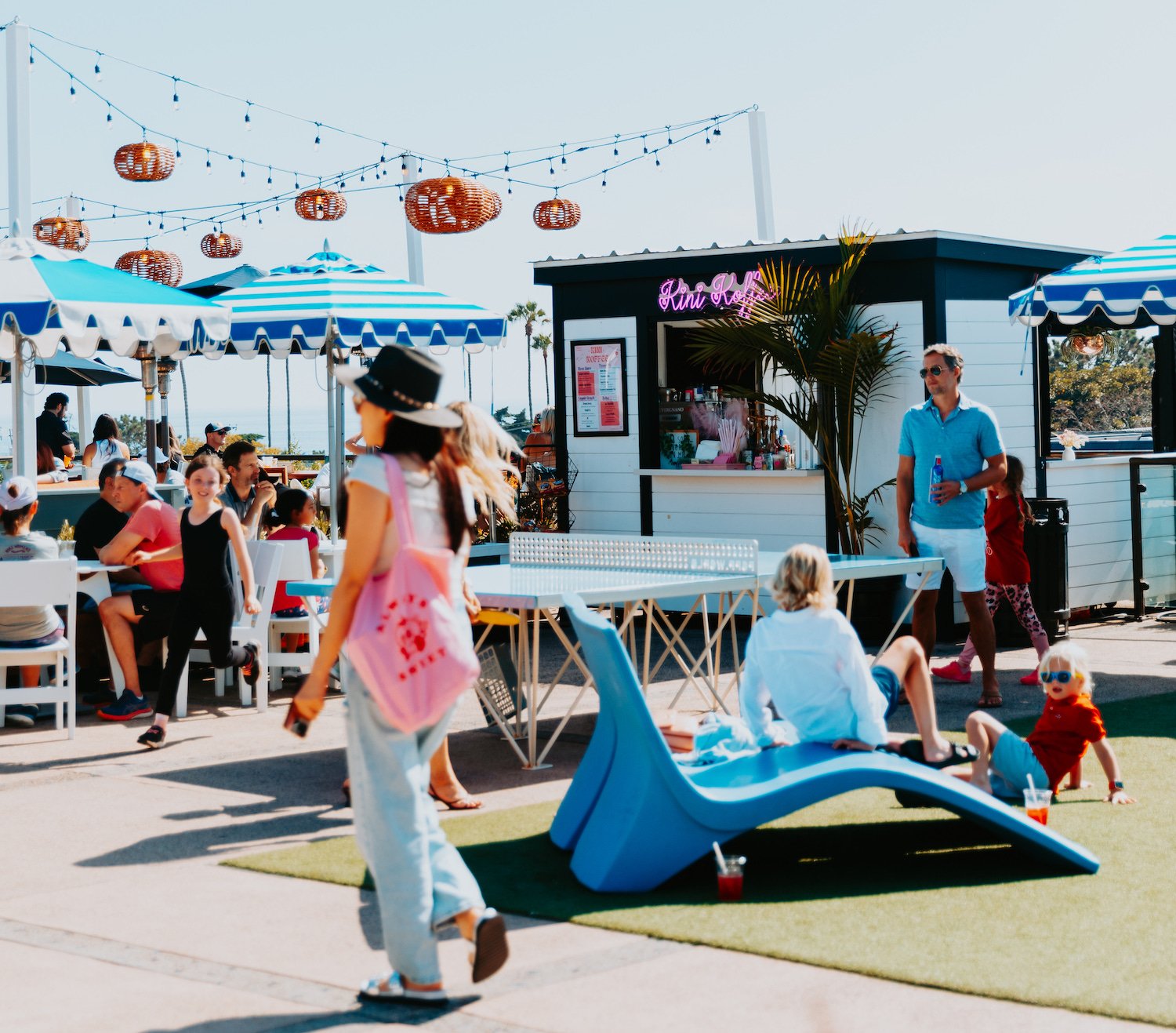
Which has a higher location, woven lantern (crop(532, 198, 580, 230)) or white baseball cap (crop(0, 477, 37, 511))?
woven lantern (crop(532, 198, 580, 230))

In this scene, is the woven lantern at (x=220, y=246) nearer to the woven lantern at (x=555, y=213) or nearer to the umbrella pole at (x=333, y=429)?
the woven lantern at (x=555, y=213)

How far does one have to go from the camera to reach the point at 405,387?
4.47 meters

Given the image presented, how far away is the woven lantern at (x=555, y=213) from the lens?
69.7 feet

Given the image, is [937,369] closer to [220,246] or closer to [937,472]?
[937,472]

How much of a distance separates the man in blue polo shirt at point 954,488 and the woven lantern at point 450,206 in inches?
315

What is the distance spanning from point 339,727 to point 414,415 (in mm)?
4993

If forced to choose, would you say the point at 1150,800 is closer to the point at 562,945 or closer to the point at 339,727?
the point at 562,945

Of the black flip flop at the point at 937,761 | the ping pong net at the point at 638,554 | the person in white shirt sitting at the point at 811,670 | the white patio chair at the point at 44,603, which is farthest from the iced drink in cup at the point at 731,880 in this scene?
the white patio chair at the point at 44,603

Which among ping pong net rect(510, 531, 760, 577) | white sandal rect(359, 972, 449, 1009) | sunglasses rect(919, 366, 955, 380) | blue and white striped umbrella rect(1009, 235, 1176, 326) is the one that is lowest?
white sandal rect(359, 972, 449, 1009)

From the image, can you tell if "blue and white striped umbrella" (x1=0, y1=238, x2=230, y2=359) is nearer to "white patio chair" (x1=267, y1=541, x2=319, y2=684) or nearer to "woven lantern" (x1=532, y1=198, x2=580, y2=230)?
"white patio chair" (x1=267, y1=541, x2=319, y2=684)

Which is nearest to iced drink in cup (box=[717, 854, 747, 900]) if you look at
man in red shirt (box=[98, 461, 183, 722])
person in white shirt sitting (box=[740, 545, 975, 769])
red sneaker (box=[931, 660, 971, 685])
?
person in white shirt sitting (box=[740, 545, 975, 769])

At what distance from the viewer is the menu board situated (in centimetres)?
1397

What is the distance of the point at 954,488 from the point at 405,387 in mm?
5363

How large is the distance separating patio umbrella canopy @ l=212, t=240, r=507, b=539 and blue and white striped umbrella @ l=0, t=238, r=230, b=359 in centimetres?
37
